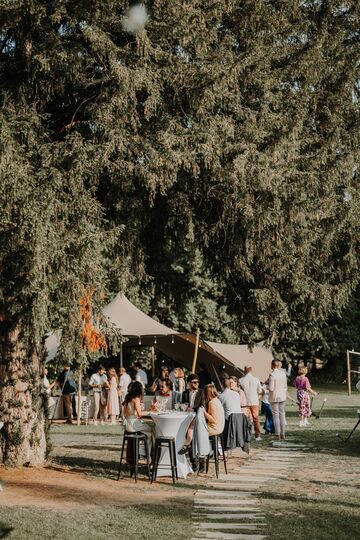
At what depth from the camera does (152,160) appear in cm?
1237

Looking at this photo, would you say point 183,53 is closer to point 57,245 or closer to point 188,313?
point 57,245

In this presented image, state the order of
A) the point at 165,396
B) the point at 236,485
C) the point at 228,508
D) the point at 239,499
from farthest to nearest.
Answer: the point at 165,396 → the point at 236,485 → the point at 239,499 → the point at 228,508

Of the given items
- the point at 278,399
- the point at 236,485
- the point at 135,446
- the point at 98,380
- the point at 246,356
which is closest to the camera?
the point at 236,485

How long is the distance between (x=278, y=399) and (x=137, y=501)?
865 centimetres

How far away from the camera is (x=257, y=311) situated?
16.1 m

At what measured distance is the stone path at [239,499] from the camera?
8914 millimetres

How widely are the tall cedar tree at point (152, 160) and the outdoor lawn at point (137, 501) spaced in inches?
57.8

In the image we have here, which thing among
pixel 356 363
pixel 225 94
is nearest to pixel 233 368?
pixel 225 94

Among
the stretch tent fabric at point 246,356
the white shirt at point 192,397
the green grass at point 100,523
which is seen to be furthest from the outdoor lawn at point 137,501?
the stretch tent fabric at point 246,356

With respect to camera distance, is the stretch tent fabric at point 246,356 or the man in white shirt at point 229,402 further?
the stretch tent fabric at point 246,356

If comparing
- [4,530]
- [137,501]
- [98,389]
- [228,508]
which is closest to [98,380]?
[98,389]

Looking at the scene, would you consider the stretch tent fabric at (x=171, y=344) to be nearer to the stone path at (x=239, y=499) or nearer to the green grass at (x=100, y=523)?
the stone path at (x=239, y=499)

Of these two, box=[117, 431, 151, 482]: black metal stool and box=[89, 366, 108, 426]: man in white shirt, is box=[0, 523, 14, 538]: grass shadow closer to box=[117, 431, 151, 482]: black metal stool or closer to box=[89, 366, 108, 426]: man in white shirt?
box=[117, 431, 151, 482]: black metal stool

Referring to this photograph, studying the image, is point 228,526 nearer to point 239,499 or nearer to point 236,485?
point 239,499
